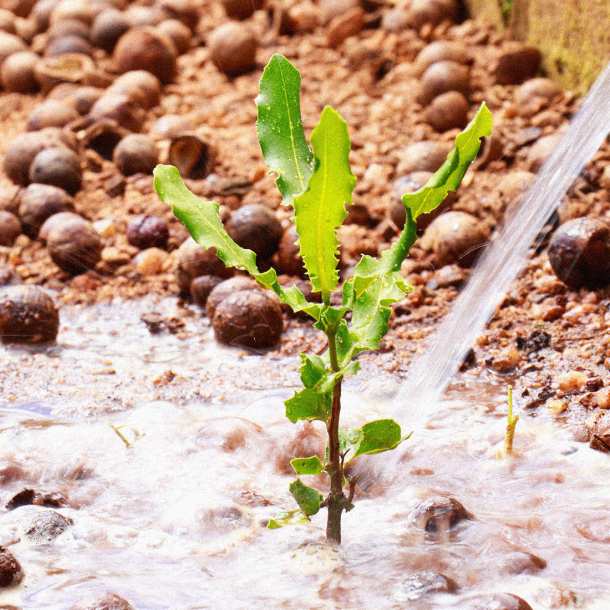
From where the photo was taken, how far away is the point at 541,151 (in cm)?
443

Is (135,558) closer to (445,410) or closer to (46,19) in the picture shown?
(445,410)

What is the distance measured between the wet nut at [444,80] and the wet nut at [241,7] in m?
1.77

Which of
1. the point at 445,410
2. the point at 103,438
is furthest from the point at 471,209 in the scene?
the point at 103,438

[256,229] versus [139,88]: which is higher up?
[139,88]

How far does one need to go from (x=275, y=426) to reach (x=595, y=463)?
898 mm

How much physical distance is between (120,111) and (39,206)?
33.8 inches

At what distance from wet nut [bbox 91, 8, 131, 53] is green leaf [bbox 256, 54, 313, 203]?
14.5ft

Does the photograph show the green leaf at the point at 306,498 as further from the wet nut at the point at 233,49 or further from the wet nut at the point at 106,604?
the wet nut at the point at 233,49

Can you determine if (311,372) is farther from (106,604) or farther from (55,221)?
(55,221)

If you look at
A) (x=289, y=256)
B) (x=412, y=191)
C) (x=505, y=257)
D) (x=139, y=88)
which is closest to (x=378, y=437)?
(x=505, y=257)

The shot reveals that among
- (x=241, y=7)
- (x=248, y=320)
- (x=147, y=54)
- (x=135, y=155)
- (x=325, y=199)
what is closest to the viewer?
(x=325, y=199)

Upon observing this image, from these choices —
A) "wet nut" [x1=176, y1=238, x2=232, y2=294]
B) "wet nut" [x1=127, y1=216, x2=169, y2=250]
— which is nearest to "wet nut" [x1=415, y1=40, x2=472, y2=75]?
"wet nut" [x1=127, y1=216, x2=169, y2=250]

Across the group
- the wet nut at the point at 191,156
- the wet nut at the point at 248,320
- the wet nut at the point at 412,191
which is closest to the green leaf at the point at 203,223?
the wet nut at the point at 248,320

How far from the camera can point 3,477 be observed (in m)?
2.91
